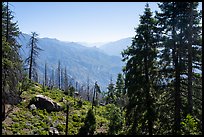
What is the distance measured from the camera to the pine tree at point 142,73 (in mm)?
21109

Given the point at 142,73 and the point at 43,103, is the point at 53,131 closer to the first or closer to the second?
the point at 43,103

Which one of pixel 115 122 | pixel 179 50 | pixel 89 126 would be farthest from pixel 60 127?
pixel 179 50

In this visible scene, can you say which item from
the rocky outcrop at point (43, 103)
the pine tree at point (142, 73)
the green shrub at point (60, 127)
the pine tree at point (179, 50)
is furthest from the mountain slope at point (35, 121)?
the pine tree at point (179, 50)

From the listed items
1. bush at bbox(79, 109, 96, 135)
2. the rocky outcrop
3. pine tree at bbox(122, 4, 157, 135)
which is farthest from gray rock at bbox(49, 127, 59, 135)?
pine tree at bbox(122, 4, 157, 135)

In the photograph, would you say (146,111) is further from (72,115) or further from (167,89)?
(72,115)

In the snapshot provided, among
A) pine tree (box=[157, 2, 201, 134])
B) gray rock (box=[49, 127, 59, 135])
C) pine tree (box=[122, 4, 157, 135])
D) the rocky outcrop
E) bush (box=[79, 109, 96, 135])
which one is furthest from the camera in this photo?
the rocky outcrop

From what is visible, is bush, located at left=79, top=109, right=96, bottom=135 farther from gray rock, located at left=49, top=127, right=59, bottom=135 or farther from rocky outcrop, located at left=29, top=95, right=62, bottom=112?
rocky outcrop, located at left=29, top=95, right=62, bottom=112

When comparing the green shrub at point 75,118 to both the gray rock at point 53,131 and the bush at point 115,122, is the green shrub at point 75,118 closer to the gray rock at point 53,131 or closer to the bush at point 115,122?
the gray rock at point 53,131

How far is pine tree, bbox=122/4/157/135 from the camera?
69.3 ft

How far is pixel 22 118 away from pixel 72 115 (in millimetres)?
9560

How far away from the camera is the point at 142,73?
21.8 m

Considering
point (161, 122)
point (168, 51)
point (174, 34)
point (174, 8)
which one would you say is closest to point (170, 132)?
point (161, 122)

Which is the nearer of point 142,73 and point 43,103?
point 142,73

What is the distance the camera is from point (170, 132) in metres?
19.2
